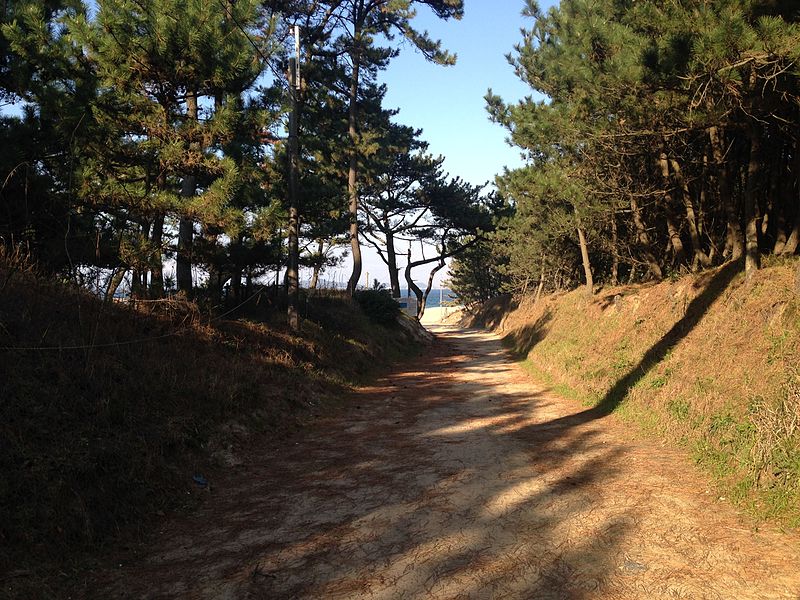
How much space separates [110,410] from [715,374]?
316 inches

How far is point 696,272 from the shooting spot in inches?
448

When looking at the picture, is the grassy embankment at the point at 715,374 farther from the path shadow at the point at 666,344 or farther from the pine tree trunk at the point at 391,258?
the pine tree trunk at the point at 391,258

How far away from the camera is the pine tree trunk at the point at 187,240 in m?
10.1

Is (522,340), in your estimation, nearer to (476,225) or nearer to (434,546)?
(476,225)

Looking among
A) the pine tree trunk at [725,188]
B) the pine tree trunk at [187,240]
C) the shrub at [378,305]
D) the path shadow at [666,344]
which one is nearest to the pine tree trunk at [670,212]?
the pine tree trunk at [725,188]

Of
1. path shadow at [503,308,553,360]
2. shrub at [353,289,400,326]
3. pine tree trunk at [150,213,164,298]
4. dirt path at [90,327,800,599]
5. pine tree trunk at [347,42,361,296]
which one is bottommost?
dirt path at [90,327,800,599]

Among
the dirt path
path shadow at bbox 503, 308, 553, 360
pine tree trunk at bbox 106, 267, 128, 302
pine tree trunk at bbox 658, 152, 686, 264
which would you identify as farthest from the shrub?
the dirt path

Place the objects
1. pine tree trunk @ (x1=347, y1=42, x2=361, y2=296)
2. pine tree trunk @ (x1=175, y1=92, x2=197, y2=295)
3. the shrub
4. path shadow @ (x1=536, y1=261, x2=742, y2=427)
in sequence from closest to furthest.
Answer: path shadow @ (x1=536, y1=261, x2=742, y2=427)
pine tree trunk @ (x1=175, y1=92, x2=197, y2=295)
pine tree trunk @ (x1=347, y1=42, x2=361, y2=296)
the shrub

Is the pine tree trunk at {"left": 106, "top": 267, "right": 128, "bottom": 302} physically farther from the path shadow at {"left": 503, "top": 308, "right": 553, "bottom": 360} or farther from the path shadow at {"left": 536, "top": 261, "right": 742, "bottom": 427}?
the path shadow at {"left": 503, "top": 308, "right": 553, "bottom": 360}

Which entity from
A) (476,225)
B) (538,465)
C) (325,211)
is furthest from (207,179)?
(476,225)

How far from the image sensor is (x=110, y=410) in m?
5.44

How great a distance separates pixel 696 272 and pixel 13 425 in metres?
12.8

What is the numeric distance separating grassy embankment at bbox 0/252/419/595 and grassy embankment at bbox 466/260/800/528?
5.74 m

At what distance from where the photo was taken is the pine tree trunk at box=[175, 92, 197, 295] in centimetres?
1015
